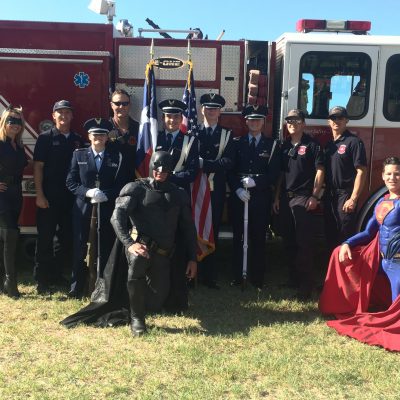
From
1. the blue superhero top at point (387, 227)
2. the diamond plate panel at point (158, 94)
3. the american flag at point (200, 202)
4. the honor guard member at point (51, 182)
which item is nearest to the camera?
the blue superhero top at point (387, 227)

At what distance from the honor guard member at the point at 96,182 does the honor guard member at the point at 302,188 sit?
5.58 ft

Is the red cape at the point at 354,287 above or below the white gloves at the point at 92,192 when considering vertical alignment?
below

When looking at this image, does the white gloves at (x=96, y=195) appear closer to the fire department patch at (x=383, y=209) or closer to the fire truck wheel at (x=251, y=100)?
the fire truck wheel at (x=251, y=100)

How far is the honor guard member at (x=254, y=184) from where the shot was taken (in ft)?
16.3

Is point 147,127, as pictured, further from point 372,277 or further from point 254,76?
point 372,277

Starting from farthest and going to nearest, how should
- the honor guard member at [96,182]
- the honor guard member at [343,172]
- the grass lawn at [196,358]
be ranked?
the honor guard member at [343,172]
the honor guard member at [96,182]
the grass lawn at [196,358]

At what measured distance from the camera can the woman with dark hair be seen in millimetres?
3949

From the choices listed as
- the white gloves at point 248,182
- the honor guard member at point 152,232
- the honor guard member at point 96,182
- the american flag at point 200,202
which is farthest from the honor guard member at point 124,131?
the white gloves at point 248,182

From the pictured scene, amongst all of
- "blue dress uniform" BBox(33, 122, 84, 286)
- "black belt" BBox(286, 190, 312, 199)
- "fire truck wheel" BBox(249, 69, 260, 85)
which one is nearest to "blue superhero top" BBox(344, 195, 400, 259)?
"black belt" BBox(286, 190, 312, 199)

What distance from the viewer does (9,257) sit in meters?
4.76

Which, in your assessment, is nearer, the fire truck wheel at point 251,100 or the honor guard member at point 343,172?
the honor guard member at point 343,172

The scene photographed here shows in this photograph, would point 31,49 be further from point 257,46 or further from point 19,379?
point 19,379

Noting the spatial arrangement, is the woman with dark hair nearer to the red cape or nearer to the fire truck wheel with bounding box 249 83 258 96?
the red cape

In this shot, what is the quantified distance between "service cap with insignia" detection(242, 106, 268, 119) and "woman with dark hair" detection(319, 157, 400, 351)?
133 cm
